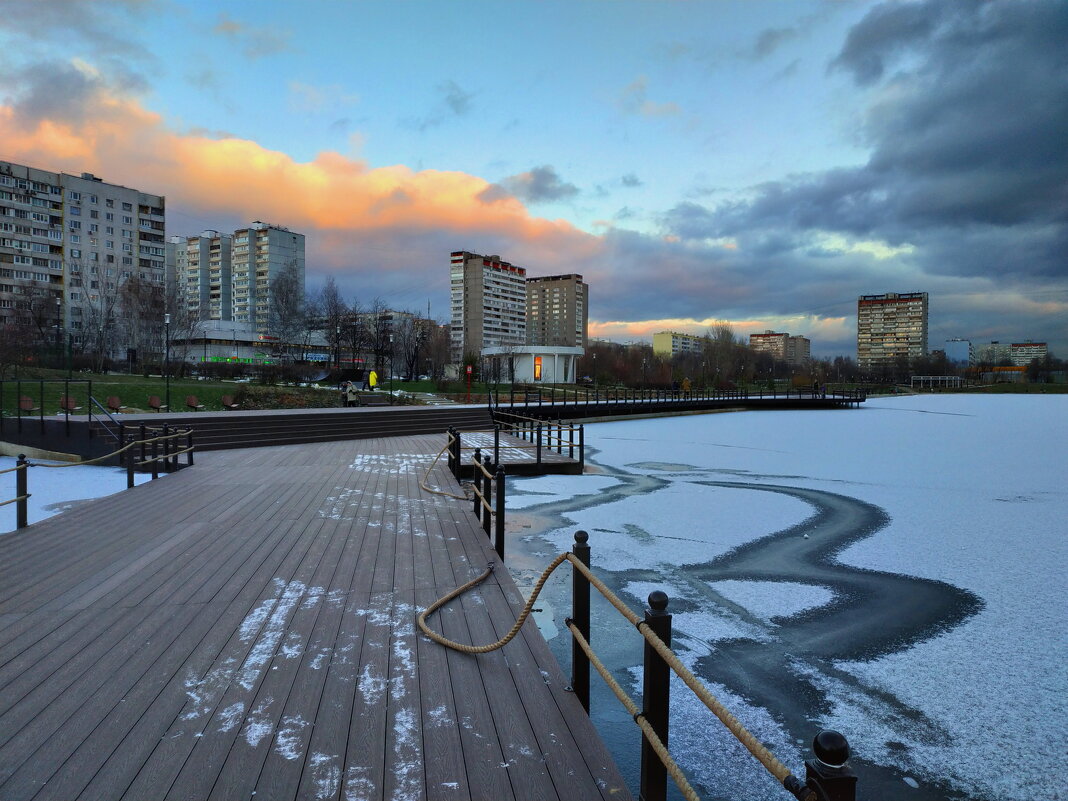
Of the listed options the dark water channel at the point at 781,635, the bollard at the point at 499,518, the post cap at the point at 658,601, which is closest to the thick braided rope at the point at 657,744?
the post cap at the point at 658,601

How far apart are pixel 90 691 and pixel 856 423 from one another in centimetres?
4168

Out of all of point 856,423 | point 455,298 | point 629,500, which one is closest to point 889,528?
point 629,500

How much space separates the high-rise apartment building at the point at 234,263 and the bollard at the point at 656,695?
4304 inches

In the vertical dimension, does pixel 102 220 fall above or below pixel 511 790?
above

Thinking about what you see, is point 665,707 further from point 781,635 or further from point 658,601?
point 781,635

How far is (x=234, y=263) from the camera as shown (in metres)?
109

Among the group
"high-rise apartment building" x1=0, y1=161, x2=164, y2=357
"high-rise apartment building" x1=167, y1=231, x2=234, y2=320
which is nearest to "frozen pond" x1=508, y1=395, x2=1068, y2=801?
"high-rise apartment building" x1=0, y1=161, x2=164, y2=357

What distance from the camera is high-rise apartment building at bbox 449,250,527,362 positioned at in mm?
130500

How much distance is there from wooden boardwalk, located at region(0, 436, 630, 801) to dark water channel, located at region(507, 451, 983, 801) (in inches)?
45.4

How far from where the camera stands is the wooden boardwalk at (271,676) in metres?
2.65

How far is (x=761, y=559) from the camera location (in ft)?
28.0

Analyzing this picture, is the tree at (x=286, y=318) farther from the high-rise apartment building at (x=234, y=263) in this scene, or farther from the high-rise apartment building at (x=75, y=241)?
the high-rise apartment building at (x=234, y=263)

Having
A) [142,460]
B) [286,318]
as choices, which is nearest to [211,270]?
[286,318]

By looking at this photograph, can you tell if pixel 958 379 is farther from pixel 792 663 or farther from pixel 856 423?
pixel 792 663
